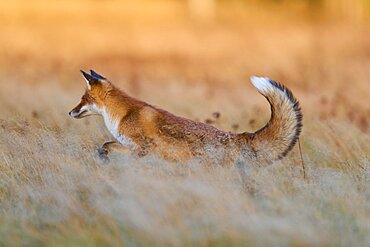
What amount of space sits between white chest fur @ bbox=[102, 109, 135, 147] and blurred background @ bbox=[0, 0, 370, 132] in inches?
109

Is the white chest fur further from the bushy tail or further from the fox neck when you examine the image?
the bushy tail

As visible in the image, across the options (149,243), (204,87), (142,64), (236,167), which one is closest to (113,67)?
(142,64)

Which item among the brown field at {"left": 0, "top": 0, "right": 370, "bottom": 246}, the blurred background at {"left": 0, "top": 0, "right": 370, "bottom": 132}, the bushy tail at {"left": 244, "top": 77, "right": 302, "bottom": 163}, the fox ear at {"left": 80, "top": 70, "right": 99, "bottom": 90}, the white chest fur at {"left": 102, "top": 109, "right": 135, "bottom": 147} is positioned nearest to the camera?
the brown field at {"left": 0, "top": 0, "right": 370, "bottom": 246}

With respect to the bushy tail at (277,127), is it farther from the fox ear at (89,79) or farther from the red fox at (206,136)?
the fox ear at (89,79)

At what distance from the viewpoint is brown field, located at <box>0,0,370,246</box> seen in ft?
18.6

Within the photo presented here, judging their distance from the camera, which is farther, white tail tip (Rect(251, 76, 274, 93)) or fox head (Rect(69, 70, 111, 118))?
fox head (Rect(69, 70, 111, 118))

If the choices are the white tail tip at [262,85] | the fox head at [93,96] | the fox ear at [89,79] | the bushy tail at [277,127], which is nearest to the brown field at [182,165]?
the bushy tail at [277,127]

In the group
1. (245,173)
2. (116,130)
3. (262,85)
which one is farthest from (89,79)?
(245,173)

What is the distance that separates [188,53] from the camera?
19.7 m

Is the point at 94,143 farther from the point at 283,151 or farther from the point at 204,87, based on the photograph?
the point at 204,87

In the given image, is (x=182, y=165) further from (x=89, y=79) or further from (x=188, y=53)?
(x=188, y=53)

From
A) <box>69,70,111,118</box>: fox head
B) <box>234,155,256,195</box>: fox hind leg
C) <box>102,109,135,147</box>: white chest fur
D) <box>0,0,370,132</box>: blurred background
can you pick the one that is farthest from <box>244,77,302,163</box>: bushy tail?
<box>0,0,370,132</box>: blurred background

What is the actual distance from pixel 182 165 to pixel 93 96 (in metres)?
1.41

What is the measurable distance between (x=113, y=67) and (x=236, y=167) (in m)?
10.8
